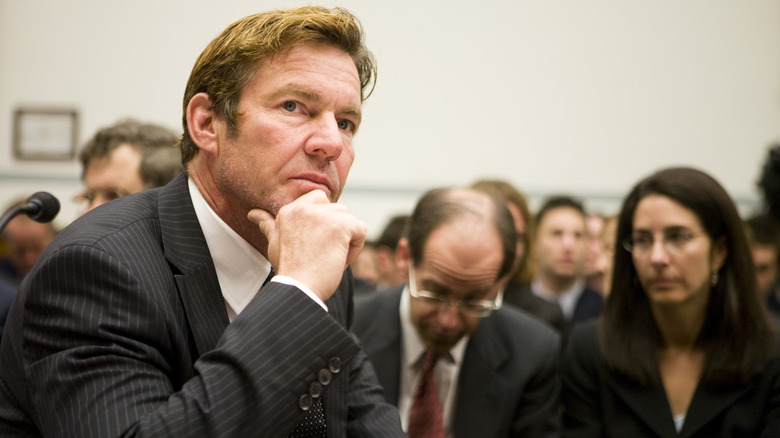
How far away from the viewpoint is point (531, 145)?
19.1ft

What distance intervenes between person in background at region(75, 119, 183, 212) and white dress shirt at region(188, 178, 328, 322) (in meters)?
0.87

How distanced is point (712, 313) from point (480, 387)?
72cm

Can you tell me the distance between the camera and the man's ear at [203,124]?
138 cm

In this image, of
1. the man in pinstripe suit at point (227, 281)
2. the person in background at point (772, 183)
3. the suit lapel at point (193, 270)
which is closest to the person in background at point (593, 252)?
the person in background at point (772, 183)

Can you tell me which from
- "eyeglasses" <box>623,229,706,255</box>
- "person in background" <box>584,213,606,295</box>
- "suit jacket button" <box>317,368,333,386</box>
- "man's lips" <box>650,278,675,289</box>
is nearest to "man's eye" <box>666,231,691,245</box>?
"eyeglasses" <box>623,229,706,255</box>

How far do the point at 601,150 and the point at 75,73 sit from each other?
3.84 metres

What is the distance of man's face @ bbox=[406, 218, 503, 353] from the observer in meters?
2.22

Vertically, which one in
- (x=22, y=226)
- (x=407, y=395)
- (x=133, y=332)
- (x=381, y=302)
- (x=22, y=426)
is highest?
(x=133, y=332)

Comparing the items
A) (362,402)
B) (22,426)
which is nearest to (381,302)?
(362,402)

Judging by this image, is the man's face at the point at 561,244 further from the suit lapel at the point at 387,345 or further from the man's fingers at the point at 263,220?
the man's fingers at the point at 263,220

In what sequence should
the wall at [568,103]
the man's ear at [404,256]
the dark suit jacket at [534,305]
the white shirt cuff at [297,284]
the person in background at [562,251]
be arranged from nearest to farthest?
the white shirt cuff at [297,284], the man's ear at [404,256], the dark suit jacket at [534,305], the person in background at [562,251], the wall at [568,103]

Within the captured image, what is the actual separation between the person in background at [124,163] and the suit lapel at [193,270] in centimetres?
88

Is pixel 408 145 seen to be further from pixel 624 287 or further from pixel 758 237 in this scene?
pixel 624 287

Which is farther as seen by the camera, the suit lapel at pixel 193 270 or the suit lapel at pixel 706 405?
the suit lapel at pixel 706 405
